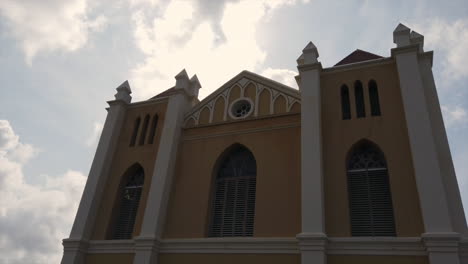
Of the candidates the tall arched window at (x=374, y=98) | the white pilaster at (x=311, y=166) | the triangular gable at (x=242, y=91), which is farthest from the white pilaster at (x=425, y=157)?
the triangular gable at (x=242, y=91)

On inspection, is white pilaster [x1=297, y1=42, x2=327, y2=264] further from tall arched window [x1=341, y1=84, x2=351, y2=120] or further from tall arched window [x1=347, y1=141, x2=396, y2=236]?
tall arched window [x1=347, y1=141, x2=396, y2=236]

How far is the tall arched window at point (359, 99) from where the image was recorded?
1086cm

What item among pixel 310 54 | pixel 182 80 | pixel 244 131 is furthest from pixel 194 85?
pixel 310 54

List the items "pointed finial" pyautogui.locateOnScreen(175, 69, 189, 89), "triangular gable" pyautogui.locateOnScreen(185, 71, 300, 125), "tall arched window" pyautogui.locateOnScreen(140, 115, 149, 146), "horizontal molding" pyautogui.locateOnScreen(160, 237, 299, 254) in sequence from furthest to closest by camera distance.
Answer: "pointed finial" pyautogui.locateOnScreen(175, 69, 189, 89) < "tall arched window" pyautogui.locateOnScreen(140, 115, 149, 146) < "triangular gable" pyautogui.locateOnScreen(185, 71, 300, 125) < "horizontal molding" pyautogui.locateOnScreen(160, 237, 299, 254)

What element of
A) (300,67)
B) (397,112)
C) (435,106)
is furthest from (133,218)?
(435,106)

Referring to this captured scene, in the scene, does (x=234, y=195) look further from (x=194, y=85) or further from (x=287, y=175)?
(x=194, y=85)

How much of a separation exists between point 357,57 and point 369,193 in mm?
5695

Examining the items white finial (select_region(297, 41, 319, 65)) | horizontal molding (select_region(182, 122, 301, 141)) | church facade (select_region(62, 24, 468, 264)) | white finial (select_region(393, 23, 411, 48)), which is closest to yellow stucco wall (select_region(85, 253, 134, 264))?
church facade (select_region(62, 24, 468, 264))

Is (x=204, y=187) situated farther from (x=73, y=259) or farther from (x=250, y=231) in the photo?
(x=73, y=259)

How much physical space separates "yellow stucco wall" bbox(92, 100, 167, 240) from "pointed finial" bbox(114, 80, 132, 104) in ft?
1.65

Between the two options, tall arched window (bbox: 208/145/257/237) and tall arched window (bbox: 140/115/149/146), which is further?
tall arched window (bbox: 140/115/149/146)

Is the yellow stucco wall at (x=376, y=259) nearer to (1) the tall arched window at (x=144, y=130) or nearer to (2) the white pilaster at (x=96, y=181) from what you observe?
(2) the white pilaster at (x=96, y=181)

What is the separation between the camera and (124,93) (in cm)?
1511

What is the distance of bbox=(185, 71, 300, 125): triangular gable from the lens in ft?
41.2
